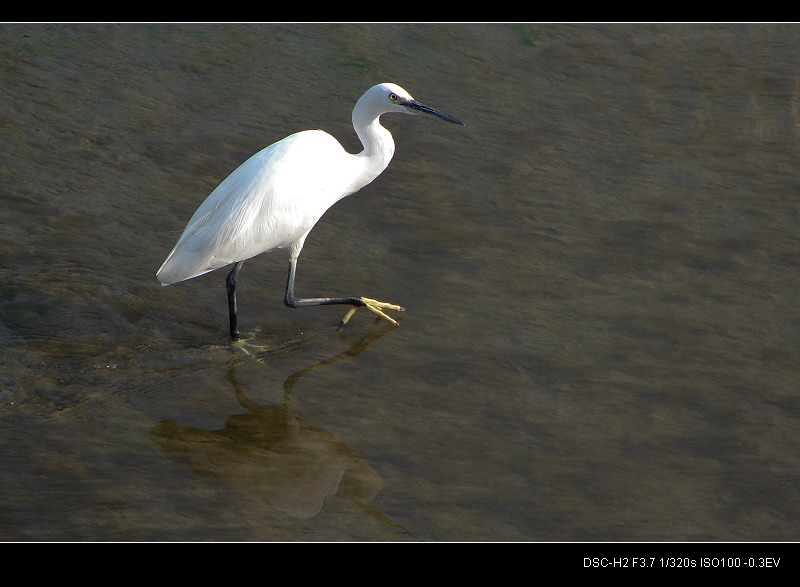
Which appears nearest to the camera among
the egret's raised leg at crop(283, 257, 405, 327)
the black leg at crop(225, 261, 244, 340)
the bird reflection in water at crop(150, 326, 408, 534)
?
the bird reflection in water at crop(150, 326, 408, 534)

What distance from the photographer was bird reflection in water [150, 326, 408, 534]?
424 cm

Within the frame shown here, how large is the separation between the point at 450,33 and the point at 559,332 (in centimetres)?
384

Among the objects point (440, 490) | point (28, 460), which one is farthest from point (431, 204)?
point (28, 460)

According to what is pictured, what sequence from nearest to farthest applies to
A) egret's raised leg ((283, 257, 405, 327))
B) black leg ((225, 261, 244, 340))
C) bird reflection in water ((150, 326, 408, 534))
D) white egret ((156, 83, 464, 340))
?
bird reflection in water ((150, 326, 408, 534)), white egret ((156, 83, 464, 340)), black leg ((225, 261, 244, 340)), egret's raised leg ((283, 257, 405, 327))

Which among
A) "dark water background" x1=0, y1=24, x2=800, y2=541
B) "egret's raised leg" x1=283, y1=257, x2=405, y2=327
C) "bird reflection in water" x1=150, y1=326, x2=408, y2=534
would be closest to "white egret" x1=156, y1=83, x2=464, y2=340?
"egret's raised leg" x1=283, y1=257, x2=405, y2=327

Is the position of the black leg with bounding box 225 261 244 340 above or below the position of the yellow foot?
above

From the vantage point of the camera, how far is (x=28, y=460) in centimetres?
426

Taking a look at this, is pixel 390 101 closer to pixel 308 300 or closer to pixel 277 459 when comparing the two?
pixel 308 300

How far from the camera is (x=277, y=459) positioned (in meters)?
4.46

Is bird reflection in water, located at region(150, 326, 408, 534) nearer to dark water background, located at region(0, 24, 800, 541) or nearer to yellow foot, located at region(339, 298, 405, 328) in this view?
dark water background, located at region(0, 24, 800, 541)

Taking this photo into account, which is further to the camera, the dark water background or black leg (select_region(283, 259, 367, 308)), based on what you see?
black leg (select_region(283, 259, 367, 308))

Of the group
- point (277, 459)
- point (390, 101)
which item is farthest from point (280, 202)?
point (277, 459)

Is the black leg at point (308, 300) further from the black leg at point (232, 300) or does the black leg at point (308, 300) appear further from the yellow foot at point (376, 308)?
the black leg at point (232, 300)

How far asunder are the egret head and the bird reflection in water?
1.69 meters
